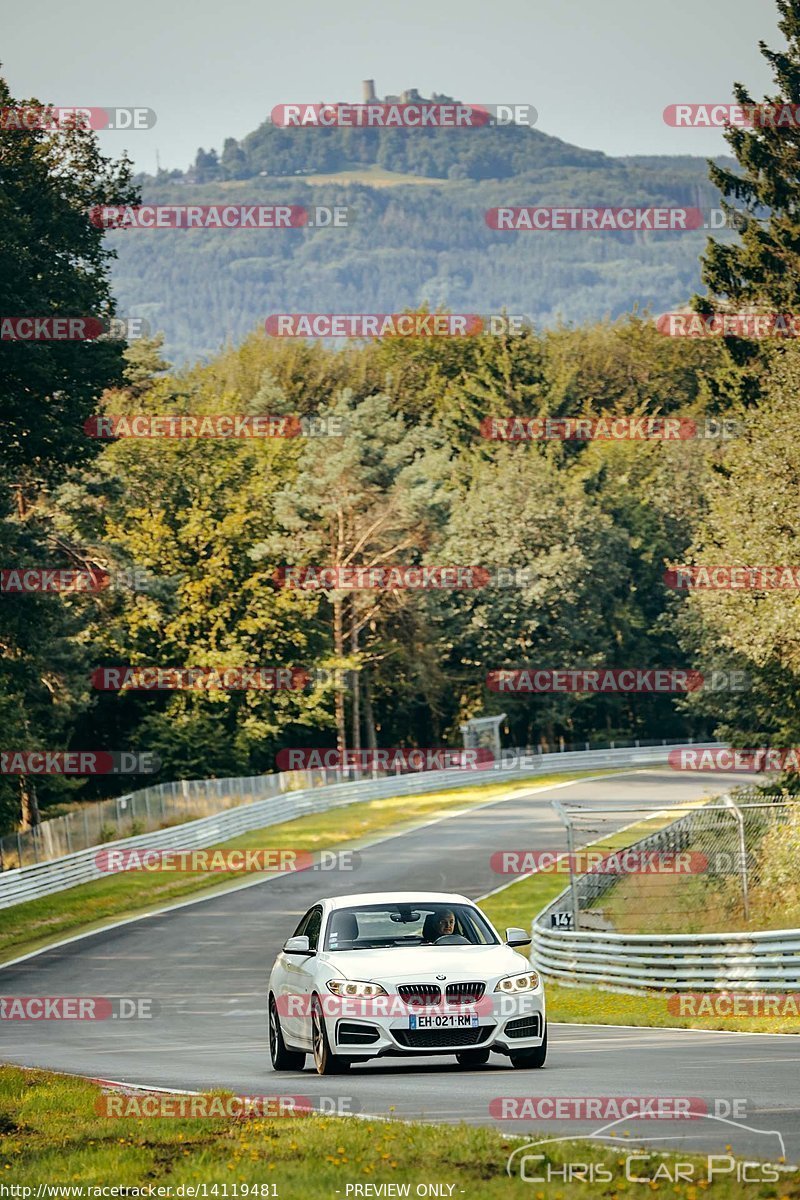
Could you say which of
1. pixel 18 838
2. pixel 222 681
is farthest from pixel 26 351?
pixel 222 681

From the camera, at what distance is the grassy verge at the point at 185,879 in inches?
1521

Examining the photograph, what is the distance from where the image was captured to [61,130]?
132ft

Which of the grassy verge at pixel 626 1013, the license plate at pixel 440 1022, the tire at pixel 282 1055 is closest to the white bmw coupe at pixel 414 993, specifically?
the license plate at pixel 440 1022

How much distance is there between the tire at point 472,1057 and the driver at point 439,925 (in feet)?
3.20

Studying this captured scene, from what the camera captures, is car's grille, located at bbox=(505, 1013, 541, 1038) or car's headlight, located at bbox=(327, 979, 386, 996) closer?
car's headlight, located at bbox=(327, 979, 386, 996)

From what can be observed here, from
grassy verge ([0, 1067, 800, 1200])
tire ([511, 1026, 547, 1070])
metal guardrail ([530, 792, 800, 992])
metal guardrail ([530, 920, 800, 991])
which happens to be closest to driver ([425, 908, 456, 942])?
tire ([511, 1026, 547, 1070])

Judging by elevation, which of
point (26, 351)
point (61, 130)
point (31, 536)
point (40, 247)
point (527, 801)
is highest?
point (61, 130)

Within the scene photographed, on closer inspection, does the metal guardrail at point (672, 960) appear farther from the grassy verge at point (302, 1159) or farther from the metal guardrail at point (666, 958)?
the grassy verge at point (302, 1159)

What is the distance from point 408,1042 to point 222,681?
58.5m

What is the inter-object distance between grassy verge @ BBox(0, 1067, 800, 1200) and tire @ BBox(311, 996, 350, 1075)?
2.68 metres

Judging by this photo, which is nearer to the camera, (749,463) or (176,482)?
(749,463)

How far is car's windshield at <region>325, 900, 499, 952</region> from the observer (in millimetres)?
14586

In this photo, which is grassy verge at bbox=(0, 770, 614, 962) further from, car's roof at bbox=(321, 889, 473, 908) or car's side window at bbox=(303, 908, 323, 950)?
car's roof at bbox=(321, 889, 473, 908)

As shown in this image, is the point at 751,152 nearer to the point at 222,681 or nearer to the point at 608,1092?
the point at 222,681
